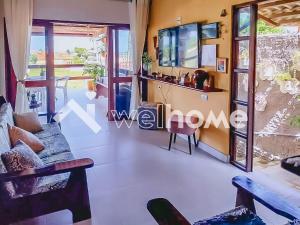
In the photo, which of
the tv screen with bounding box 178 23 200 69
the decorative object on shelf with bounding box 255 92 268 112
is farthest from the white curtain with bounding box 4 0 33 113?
the decorative object on shelf with bounding box 255 92 268 112

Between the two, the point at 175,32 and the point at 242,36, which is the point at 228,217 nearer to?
the point at 242,36

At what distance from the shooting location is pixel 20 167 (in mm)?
2334

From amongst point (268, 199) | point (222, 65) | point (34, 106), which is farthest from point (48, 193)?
point (34, 106)

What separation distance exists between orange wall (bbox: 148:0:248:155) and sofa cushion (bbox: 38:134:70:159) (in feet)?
6.84

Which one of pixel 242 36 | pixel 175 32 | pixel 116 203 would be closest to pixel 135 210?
pixel 116 203

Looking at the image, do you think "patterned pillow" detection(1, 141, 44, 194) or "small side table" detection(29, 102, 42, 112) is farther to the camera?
"small side table" detection(29, 102, 42, 112)

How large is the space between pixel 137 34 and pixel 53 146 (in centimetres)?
371

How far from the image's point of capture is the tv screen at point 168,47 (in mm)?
5246

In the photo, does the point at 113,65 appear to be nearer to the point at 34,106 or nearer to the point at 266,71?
the point at 34,106

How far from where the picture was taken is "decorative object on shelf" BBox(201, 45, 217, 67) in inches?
164

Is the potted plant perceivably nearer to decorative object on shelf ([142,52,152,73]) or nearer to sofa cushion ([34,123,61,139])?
decorative object on shelf ([142,52,152,73])

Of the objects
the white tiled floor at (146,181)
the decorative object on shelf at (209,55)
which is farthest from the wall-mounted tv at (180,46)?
the white tiled floor at (146,181)

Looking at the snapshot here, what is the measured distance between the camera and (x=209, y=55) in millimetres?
4297

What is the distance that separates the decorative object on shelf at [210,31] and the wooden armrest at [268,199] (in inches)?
97.4
